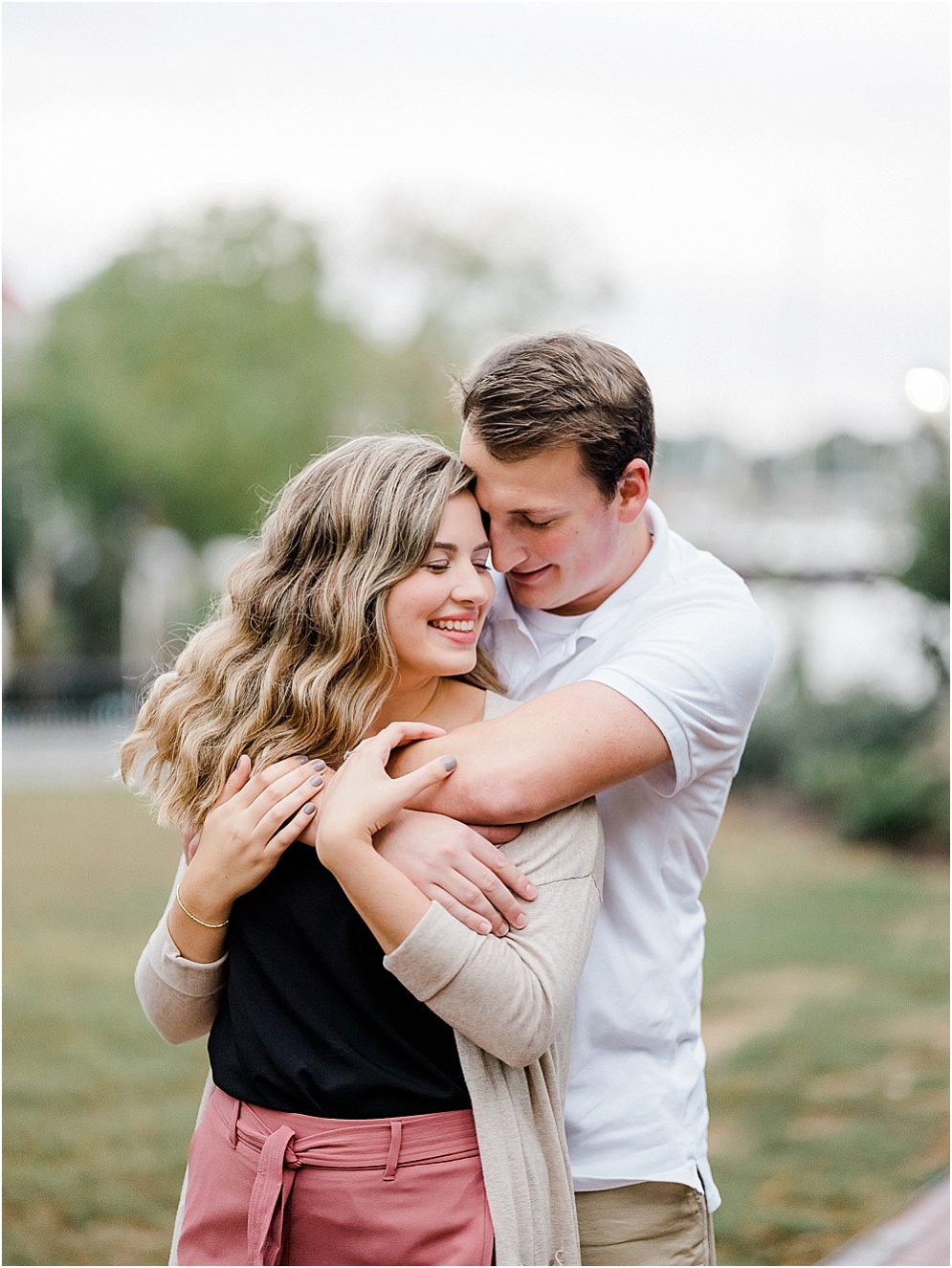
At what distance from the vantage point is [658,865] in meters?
2.46

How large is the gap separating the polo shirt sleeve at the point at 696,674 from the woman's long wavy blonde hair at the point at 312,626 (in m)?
0.41

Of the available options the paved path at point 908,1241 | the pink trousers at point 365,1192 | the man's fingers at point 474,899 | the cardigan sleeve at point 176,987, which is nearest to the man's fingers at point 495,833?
the man's fingers at point 474,899

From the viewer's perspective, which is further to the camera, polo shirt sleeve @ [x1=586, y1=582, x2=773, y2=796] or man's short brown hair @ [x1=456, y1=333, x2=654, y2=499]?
man's short brown hair @ [x1=456, y1=333, x2=654, y2=499]

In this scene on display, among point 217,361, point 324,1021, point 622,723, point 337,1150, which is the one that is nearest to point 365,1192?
point 337,1150

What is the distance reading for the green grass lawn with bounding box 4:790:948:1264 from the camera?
5.58 meters

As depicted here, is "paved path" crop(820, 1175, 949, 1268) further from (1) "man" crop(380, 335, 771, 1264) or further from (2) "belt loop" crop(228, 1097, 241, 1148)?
(2) "belt loop" crop(228, 1097, 241, 1148)

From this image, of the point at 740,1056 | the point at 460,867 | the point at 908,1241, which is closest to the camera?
the point at 460,867

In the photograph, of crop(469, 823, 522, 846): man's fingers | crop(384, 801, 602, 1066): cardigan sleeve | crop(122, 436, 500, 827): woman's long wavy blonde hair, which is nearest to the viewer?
crop(384, 801, 602, 1066): cardigan sleeve

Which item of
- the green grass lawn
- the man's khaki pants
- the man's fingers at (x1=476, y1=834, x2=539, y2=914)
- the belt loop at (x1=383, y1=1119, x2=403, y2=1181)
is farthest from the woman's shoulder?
the green grass lawn

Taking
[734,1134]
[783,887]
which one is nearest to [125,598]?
[783,887]

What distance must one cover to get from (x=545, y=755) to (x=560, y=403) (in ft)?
2.27

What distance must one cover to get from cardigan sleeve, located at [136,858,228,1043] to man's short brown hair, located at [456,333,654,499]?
994mm

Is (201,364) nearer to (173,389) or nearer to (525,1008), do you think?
(173,389)

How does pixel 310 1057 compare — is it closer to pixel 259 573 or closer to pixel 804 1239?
pixel 259 573
